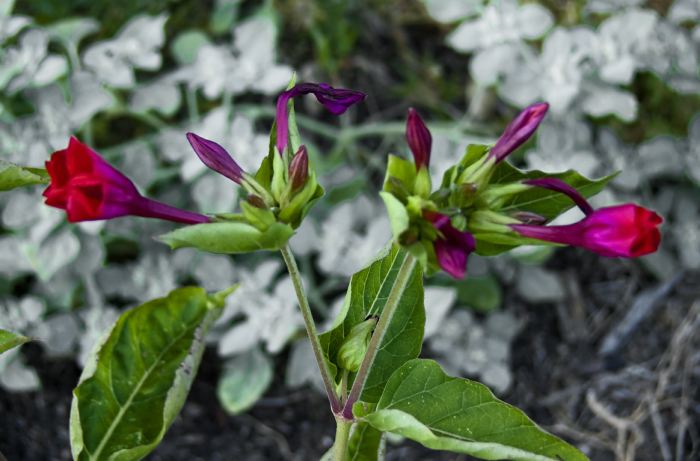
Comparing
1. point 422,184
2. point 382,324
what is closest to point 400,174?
point 422,184

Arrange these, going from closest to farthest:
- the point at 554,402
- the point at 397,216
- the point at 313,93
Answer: the point at 397,216, the point at 313,93, the point at 554,402

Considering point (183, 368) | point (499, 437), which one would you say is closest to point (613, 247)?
point (499, 437)

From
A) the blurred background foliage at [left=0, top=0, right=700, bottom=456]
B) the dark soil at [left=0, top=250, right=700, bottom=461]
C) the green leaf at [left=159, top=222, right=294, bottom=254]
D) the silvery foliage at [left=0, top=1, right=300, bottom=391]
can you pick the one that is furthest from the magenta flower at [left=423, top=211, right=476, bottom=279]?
the dark soil at [left=0, top=250, right=700, bottom=461]

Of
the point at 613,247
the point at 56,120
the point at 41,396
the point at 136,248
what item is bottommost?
the point at 41,396

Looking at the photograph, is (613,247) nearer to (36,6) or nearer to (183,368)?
(183,368)

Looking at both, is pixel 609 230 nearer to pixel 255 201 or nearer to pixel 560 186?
pixel 560 186

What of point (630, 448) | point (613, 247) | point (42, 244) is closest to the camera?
point (613, 247)

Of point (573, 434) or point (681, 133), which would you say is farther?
point (681, 133)
